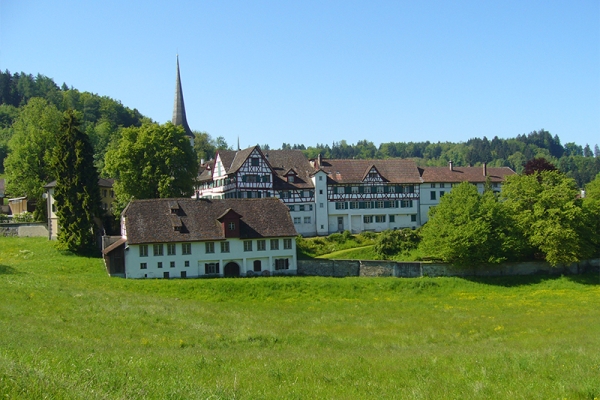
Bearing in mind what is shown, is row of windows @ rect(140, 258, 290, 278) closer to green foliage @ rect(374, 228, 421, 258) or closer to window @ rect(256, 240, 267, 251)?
window @ rect(256, 240, 267, 251)

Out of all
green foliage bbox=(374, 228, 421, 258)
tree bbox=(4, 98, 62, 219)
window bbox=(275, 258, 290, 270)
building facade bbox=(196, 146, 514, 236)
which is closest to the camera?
window bbox=(275, 258, 290, 270)

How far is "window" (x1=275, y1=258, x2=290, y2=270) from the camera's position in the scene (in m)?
51.4

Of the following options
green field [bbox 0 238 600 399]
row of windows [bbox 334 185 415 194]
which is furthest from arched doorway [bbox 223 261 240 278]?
row of windows [bbox 334 185 415 194]

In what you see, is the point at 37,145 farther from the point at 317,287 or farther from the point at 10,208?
the point at 317,287

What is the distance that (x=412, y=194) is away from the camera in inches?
2761

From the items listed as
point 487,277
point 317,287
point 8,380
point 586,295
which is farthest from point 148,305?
point 586,295

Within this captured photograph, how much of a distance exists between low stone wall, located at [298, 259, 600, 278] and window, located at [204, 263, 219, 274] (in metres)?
7.47

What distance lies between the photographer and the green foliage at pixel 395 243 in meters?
55.4

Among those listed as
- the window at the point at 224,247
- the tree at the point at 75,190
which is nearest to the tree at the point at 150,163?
the tree at the point at 75,190

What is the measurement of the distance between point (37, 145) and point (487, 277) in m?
54.3

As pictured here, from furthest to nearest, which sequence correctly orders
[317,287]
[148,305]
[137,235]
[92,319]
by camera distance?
[137,235] < [317,287] < [148,305] < [92,319]

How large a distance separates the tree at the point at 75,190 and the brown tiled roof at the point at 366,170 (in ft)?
89.7

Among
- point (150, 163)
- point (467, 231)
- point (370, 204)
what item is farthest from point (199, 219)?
point (370, 204)

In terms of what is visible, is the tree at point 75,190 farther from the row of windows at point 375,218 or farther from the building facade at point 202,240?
the row of windows at point 375,218
